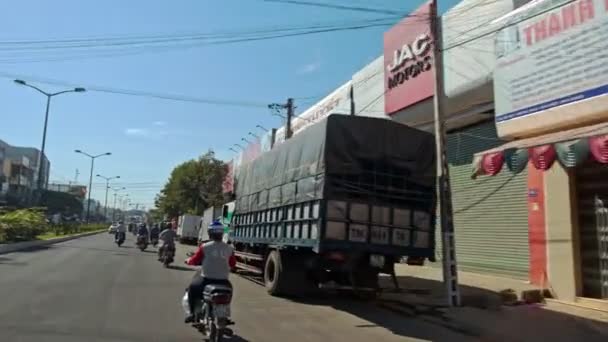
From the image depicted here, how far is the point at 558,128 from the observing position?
11.6 m

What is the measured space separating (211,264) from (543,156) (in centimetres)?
603

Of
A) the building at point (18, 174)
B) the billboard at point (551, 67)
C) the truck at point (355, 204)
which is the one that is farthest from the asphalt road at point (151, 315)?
the building at point (18, 174)

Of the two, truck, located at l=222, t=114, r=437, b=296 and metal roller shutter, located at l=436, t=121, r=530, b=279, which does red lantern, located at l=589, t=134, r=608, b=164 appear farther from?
metal roller shutter, located at l=436, t=121, r=530, b=279

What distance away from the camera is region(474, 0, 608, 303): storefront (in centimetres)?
1071

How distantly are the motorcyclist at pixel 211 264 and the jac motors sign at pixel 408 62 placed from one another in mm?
10802

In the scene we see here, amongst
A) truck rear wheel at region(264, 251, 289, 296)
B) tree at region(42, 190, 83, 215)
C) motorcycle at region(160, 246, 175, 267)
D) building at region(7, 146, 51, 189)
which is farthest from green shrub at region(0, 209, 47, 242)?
building at region(7, 146, 51, 189)

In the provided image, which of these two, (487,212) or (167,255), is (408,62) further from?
(167,255)

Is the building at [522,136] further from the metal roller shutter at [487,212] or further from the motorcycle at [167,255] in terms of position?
the motorcycle at [167,255]

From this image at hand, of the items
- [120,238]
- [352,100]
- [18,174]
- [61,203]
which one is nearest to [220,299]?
[352,100]

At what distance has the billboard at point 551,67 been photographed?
10.8 meters

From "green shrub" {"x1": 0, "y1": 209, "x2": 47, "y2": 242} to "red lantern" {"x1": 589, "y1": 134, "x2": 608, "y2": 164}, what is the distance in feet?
93.5

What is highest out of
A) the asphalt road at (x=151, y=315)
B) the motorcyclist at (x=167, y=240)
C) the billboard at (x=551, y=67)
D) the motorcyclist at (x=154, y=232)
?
the billboard at (x=551, y=67)

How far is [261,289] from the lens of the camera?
47.9 feet

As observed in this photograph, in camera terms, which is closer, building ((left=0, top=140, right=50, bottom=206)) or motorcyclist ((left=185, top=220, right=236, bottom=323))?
motorcyclist ((left=185, top=220, right=236, bottom=323))
